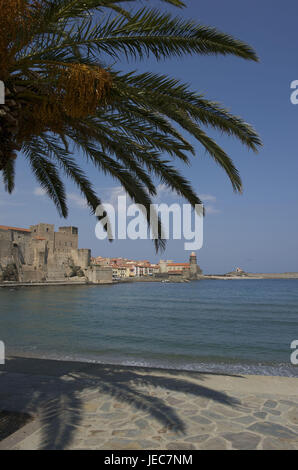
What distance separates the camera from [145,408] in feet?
16.3

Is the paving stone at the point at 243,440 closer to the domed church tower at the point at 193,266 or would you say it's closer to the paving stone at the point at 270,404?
the paving stone at the point at 270,404

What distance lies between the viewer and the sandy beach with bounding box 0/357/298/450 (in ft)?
12.9

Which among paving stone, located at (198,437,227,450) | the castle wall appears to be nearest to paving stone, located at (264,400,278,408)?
paving stone, located at (198,437,227,450)

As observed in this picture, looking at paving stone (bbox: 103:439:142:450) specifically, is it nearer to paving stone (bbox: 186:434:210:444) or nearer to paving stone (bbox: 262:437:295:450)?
paving stone (bbox: 186:434:210:444)

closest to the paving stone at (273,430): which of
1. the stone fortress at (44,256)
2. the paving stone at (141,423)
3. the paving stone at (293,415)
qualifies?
the paving stone at (293,415)

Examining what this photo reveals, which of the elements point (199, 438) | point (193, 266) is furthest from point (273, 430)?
point (193, 266)

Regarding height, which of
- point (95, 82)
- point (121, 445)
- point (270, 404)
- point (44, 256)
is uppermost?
point (95, 82)

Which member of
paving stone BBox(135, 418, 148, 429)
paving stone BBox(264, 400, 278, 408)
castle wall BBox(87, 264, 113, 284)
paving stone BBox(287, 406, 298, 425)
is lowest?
castle wall BBox(87, 264, 113, 284)

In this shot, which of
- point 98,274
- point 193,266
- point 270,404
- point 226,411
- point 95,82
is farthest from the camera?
point 193,266

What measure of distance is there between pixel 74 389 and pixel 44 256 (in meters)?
74.3

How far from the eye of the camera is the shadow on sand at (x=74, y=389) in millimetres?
4436

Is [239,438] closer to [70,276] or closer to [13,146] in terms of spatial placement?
[13,146]

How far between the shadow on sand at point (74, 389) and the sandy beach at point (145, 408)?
0.05 ft

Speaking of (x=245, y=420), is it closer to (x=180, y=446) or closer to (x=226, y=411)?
(x=226, y=411)
